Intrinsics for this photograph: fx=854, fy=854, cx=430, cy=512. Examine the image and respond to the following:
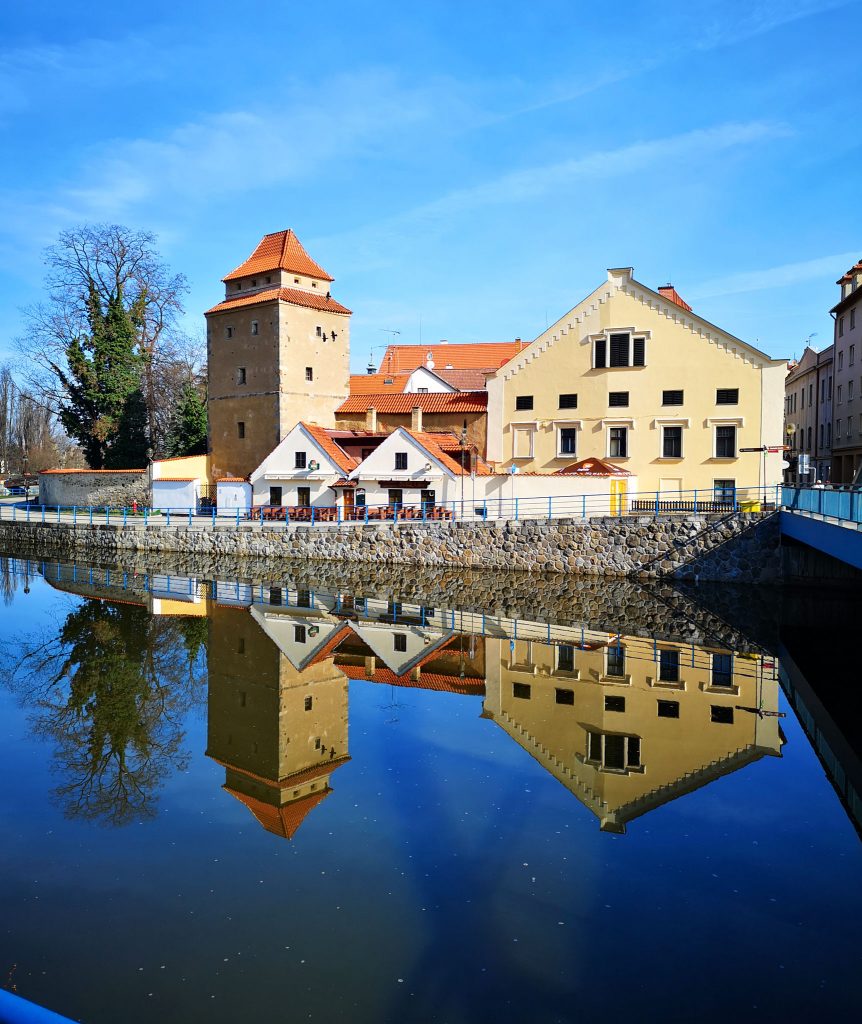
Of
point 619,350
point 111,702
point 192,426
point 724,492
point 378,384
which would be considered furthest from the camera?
point 192,426

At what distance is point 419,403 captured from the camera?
131ft

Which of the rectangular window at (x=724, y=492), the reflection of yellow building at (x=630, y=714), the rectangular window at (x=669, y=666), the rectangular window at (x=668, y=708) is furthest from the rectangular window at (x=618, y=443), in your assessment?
the rectangular window at (x=668, y=708)

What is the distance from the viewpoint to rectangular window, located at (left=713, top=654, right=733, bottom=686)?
16.0 metres

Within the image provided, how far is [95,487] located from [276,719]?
34728 millimetres

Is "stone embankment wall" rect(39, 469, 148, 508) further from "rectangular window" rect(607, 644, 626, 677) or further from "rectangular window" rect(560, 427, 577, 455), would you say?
"rectangular window" rect(607, 644, 626, 677)

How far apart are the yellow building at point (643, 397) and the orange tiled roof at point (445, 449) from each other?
130 centimetres

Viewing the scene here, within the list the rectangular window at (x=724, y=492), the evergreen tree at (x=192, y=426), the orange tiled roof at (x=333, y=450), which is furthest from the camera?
the evergreen tree at (x=192, y=426)

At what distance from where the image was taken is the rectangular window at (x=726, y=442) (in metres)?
33.1

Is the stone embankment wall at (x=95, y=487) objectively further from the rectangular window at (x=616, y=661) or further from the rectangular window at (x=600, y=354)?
the rectangular window at (x=616, y=661)

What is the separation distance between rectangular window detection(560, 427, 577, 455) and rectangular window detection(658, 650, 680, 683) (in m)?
18.2

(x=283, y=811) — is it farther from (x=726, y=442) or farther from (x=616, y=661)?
(x=726, y=442)

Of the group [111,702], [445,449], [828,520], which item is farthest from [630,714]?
[445,449]

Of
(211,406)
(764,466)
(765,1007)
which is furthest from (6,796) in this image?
(211,406)

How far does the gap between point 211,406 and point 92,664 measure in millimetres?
27290
